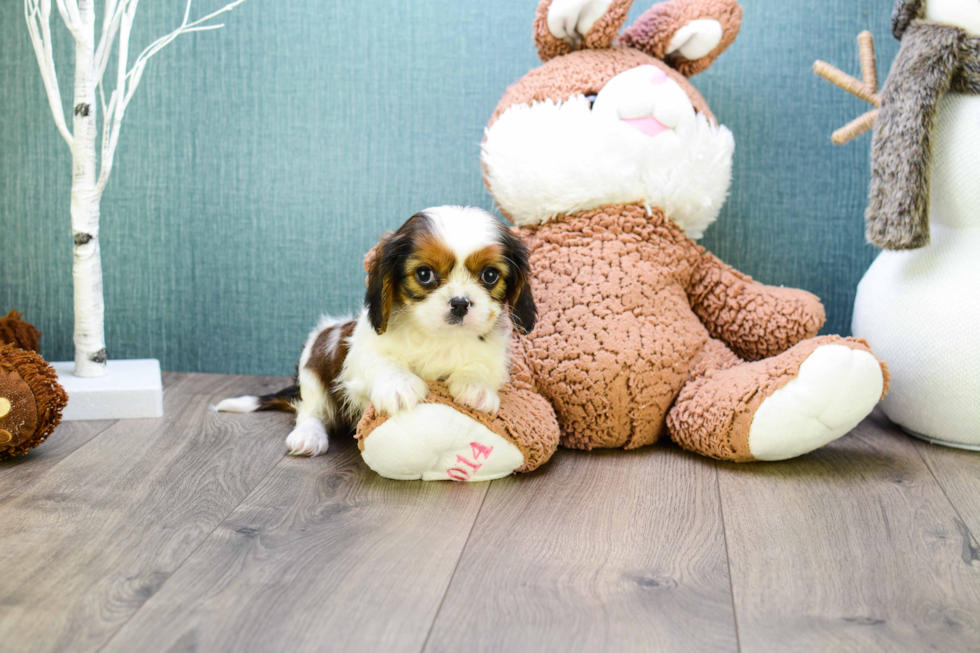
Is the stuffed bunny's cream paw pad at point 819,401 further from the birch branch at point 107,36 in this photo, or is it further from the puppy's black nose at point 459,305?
the birch branch at point 107,36

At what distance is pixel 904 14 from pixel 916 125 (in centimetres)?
33

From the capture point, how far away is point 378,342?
1606 mm

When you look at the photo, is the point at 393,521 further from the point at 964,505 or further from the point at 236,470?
the point at 964,505

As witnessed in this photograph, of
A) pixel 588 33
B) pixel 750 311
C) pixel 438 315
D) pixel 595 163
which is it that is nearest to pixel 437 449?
pixel 438 315

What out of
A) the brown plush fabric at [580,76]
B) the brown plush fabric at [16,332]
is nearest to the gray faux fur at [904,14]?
the brown plush fabric at [580,76]

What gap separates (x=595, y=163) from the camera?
1.78 metres

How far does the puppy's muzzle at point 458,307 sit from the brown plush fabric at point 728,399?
0.59 metres

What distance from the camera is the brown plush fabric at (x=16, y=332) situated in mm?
2053

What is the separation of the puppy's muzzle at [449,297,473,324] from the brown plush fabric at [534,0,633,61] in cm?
83

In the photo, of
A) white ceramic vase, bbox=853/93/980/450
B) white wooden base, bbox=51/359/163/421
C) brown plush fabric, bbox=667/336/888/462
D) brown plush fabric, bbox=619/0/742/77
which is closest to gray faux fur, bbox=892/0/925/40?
white ceramic vase, bbox=853/93/980/450

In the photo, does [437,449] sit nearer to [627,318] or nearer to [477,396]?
[477,396]

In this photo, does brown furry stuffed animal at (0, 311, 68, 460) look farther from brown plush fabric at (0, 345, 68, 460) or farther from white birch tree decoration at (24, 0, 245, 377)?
white birch tree decoration at (24, 0, 245, 377)

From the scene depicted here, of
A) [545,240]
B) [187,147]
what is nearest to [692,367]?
[545,240]

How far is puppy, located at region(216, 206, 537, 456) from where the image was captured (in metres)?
1.45
